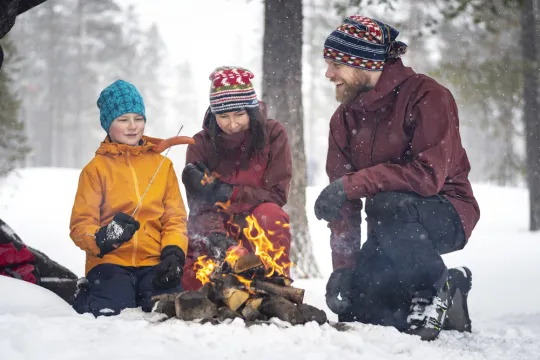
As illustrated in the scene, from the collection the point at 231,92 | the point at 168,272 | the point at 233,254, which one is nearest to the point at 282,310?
the point at 233,254

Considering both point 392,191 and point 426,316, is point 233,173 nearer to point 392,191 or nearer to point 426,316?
point 392,191

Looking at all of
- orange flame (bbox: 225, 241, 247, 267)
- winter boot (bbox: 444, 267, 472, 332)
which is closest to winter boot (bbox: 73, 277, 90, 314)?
orange flame (bbox: 225, 241, 247, 267)

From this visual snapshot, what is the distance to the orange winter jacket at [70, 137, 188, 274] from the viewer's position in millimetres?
3977

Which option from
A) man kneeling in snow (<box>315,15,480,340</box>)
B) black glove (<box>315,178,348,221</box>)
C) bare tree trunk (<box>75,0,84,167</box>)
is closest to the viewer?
man kneeling in snow (<box>315,15,480,340</box>)

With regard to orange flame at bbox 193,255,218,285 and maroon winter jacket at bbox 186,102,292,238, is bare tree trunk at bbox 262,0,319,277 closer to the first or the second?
maroon winter jacket at bbox 186,102,292,238

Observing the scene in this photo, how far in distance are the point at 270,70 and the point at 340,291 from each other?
11.2 ft

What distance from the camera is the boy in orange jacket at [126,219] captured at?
3799 mm

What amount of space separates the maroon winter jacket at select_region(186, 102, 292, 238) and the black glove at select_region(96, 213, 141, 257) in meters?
0.74

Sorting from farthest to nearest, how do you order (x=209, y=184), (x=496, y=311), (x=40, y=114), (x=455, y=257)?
(x=40, y=114), (x=455, y=257), (x=496, y=311), (x=209, y=184)

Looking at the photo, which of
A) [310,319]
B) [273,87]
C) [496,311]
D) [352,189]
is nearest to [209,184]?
[352,189]

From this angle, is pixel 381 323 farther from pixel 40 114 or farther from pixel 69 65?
pixel 40 114

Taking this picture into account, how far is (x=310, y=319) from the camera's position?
333 cm

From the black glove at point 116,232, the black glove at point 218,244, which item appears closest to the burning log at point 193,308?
the black glove at point 116,232

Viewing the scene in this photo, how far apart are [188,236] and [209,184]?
477 mm
